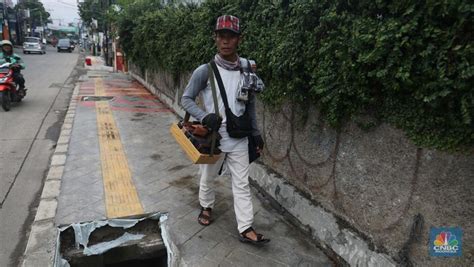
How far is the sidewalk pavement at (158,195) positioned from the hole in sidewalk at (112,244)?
22 cm

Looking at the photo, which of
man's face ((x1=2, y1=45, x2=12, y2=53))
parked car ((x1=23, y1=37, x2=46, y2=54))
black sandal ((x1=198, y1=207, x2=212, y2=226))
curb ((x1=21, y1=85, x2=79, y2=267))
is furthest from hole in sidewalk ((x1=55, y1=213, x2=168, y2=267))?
parked car ((x1=23, y1=37, x2=46, y2=54))

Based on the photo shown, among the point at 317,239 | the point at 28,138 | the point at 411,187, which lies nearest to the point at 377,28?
the point at 411,187

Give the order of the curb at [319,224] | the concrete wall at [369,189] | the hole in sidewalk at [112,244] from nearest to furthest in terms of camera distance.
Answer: the concrete wall at [369,189]
the curb at [319,224]
the hole in sidewalk at [112,244]

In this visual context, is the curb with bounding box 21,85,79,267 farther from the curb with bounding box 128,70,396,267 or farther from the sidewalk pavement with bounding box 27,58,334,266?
the curb with bounding box 128,70,396,267

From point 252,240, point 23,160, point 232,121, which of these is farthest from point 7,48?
point 252,240

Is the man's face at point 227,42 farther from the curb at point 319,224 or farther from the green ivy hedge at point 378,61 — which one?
the curb at point 319,224

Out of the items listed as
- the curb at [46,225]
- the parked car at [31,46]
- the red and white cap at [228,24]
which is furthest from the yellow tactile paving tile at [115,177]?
the parked car at [31,46]

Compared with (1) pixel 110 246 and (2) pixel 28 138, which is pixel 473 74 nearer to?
→ (1) pixel 110 246

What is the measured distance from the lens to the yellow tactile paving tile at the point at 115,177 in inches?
146

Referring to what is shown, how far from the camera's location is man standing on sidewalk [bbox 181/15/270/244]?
2.88 m

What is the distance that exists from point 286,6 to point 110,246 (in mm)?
2771

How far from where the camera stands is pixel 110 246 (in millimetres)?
3139

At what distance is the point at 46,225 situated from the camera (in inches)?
132

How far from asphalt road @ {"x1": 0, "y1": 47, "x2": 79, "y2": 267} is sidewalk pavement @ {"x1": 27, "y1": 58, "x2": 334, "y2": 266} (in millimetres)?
300
